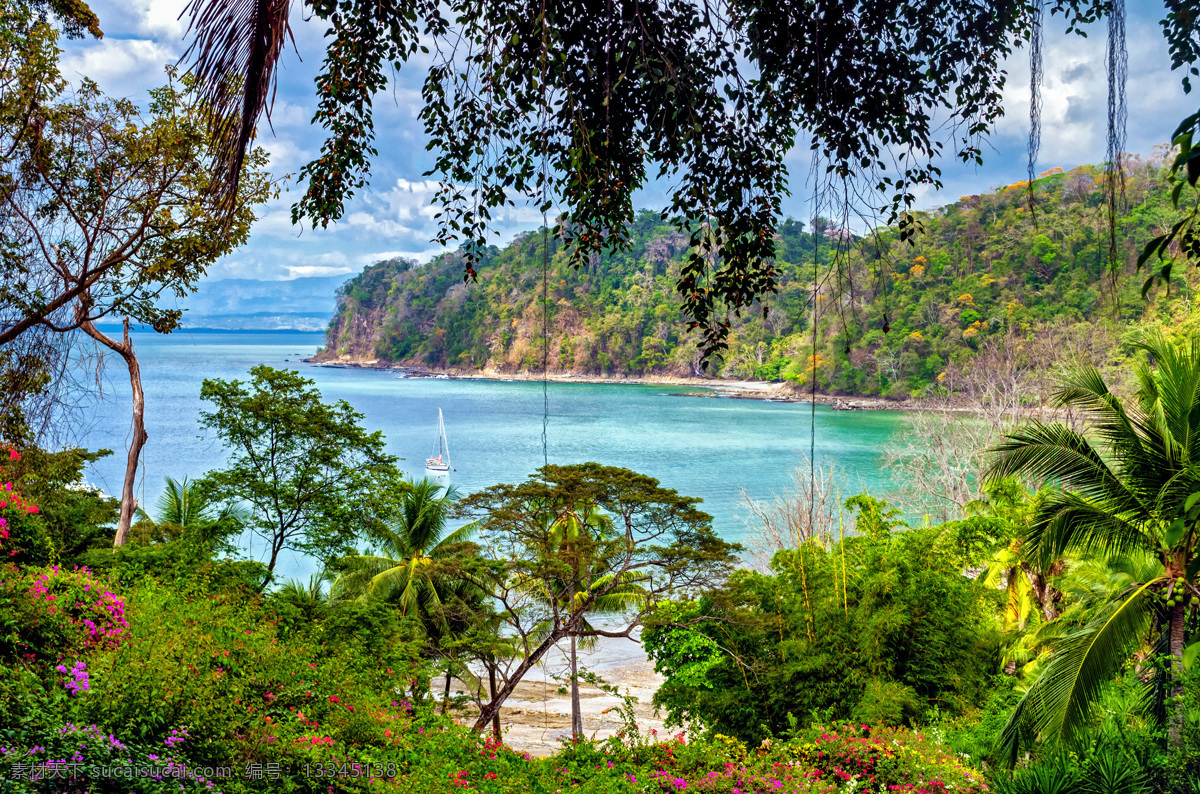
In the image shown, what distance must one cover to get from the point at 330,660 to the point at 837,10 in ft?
16.3

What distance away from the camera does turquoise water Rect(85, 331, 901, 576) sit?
2948 centimetres

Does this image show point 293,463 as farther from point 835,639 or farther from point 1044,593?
point 1044,593

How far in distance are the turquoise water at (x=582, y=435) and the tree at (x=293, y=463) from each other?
10364mm

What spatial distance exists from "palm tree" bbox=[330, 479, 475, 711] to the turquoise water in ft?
29.5

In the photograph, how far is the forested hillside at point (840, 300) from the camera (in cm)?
150

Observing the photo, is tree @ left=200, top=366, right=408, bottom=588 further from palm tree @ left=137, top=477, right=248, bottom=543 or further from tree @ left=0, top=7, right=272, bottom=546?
tree @ left=0, top=7, right=272, bottom=546

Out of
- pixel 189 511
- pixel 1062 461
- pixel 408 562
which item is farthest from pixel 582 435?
pixel 1062 461

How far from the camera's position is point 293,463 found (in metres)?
10.3

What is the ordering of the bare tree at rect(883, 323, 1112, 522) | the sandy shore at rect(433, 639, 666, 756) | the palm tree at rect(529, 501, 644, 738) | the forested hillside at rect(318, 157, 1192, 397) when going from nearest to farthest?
the forested hillside at rect(318, 157, 1192, 397) → the palm tree at rect(529, 501, 644, 738) → the sandy shore at rect(433, 639, 666, 756) → the bare tree at rect(883, 323, 1112, 522)

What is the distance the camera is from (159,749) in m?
2.54

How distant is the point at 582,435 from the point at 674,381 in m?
22.1

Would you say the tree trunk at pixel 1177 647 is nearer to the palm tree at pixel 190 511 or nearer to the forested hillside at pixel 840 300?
the forested hillside at pixel 840 300

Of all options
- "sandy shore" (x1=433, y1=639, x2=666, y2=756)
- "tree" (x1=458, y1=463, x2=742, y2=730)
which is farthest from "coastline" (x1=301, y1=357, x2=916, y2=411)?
"tree" (x1=458, y1=463, x2=742, y2=730)

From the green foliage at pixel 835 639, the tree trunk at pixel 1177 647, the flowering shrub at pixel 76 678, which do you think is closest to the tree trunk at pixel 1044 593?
the green foliage at pixel 835 639
